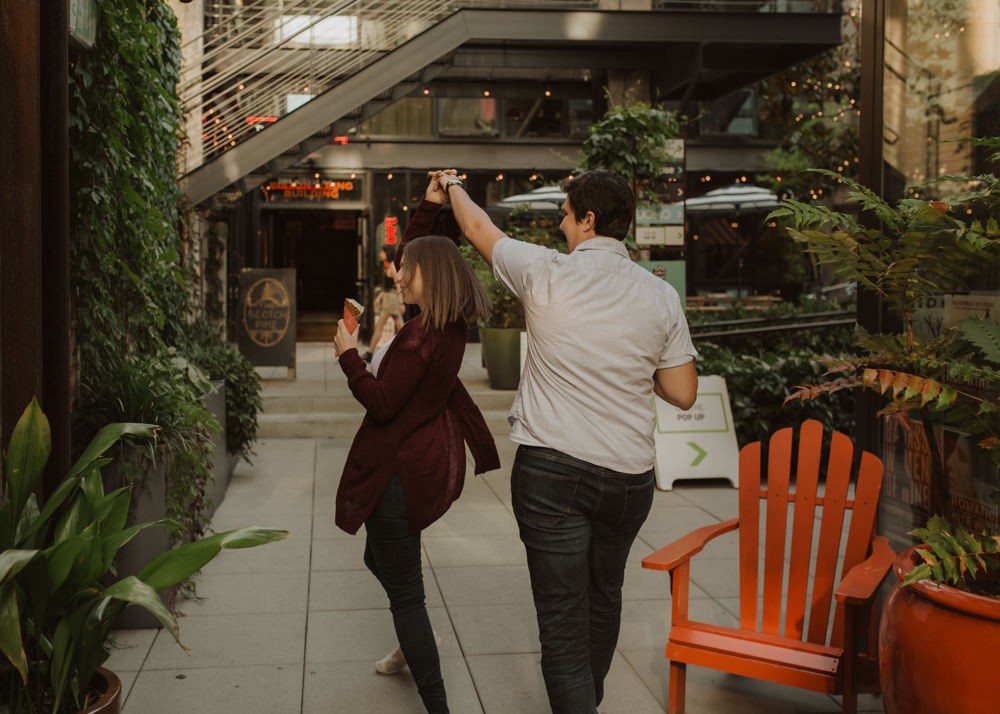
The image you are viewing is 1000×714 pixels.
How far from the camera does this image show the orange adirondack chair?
146 inches

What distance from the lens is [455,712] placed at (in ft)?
13.6

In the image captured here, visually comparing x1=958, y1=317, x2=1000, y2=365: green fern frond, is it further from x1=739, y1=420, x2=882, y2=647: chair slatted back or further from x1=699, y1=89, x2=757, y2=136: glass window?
x1=699, y1=89, x2=757, y2=136: glass window

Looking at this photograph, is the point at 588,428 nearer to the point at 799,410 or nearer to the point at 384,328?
the point at 799,410

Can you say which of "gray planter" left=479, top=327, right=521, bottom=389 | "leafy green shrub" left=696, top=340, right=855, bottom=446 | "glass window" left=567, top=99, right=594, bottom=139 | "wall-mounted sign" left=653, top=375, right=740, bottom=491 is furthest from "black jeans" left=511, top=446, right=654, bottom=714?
"glass window" left=567, top=99, right=594, bottom=139

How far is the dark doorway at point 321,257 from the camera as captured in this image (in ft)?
82.4

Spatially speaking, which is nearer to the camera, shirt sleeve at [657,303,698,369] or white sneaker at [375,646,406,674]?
shirt sleeve at [657,303,698,369]

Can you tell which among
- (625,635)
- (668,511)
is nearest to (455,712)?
(625,635)

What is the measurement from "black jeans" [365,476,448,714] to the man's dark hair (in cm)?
115

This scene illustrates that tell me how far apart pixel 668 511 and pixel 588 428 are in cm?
473

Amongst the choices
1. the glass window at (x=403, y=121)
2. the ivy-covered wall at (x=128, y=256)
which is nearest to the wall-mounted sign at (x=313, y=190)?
the glass window at (x=403, y=121)

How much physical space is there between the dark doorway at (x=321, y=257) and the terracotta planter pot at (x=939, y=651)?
22.0 m

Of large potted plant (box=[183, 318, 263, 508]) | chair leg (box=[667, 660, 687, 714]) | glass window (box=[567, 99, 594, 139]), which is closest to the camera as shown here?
chair leg (box=[667, 660, 687, 714])

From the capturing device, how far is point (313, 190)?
2012 cm

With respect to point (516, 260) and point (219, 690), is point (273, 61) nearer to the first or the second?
point (219, 690)
